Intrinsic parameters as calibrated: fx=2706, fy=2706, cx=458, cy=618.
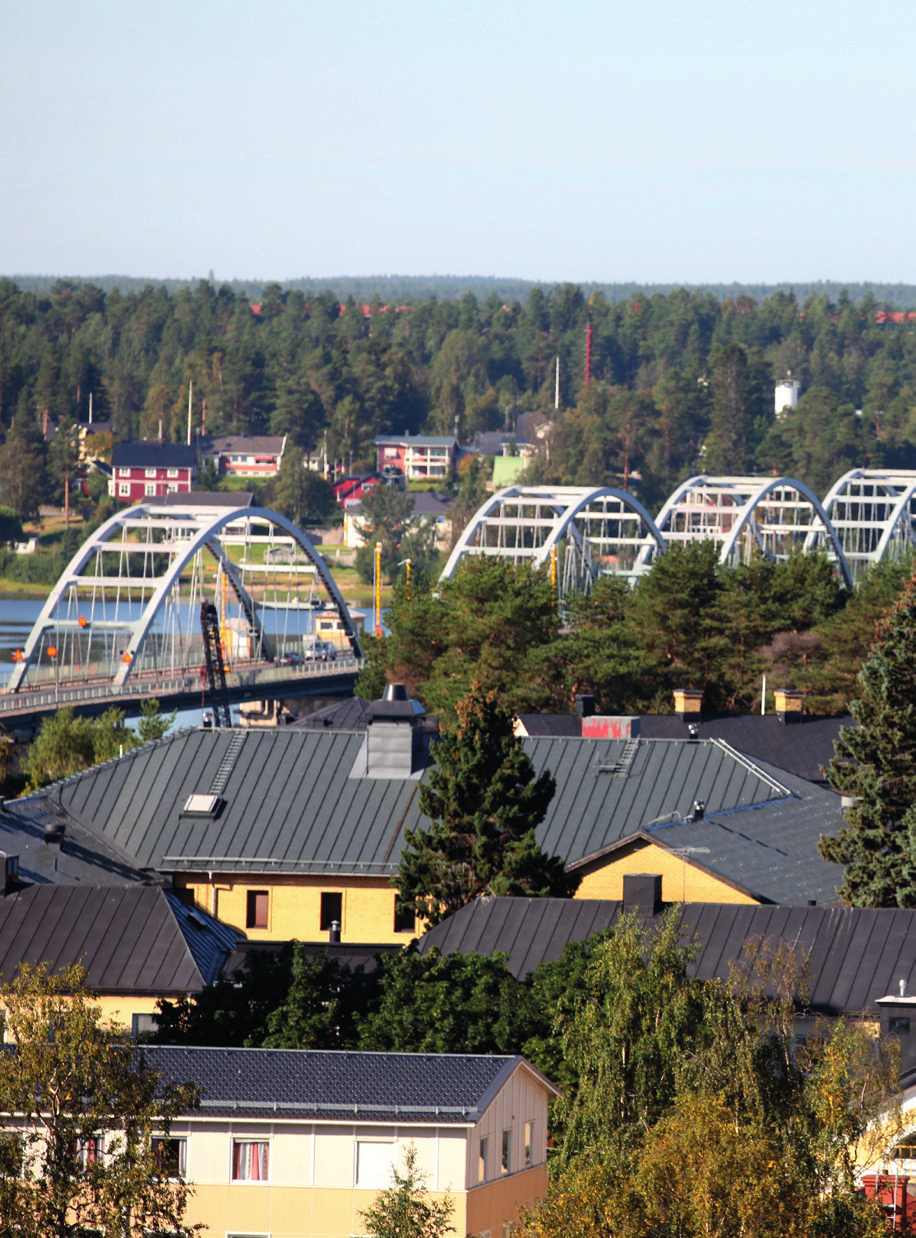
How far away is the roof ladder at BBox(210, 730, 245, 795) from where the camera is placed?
5244cm

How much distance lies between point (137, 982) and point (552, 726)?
82.2 ft

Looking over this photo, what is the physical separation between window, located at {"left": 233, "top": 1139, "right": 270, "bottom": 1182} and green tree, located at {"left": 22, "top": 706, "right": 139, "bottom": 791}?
5203cm

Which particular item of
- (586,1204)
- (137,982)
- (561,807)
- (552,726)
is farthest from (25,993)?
(552,726)

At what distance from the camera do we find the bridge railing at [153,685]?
103062 millimetres

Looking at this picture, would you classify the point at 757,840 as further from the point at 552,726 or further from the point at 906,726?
the point at 552,726

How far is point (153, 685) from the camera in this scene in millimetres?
112125

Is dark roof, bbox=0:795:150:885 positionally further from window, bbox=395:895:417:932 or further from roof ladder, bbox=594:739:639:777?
roof ladder, bbox=594:739:639:777

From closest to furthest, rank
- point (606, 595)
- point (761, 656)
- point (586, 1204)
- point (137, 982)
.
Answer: point (586, 1204), point (137, 982), point (761, 656), point (606, 595)

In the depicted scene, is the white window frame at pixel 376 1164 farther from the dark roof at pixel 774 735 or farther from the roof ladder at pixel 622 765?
the dark roof at pixel 774 735

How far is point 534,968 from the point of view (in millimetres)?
39844

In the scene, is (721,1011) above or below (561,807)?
above

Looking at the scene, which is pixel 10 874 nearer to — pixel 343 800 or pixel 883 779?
pixel 343 800

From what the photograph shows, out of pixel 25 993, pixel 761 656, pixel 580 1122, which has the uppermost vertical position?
pixel 25 993

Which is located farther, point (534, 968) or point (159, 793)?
point (159, 793)
